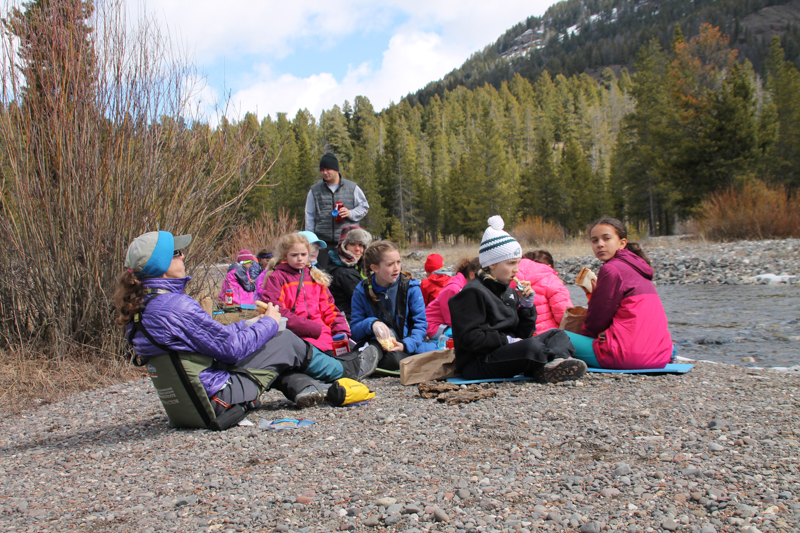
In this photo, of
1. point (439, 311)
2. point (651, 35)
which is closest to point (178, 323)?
point (439, 311)

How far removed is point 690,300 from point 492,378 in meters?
9.42

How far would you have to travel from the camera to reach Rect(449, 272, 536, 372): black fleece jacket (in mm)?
4426

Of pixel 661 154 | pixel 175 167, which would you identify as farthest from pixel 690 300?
pixel 661 154

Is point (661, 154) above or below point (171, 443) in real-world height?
above

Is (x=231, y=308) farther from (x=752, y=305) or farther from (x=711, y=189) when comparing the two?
(x=711, y=189)

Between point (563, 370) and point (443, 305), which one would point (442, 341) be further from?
point (563, 370)

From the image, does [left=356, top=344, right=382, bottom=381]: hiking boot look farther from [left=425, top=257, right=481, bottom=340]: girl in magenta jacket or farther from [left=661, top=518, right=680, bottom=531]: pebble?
[left=661, top=518, right=680, bottom=531]: pebble

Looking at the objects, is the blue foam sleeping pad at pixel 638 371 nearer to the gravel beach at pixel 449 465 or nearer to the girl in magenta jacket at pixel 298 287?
the gravel beach at pixel 449 465

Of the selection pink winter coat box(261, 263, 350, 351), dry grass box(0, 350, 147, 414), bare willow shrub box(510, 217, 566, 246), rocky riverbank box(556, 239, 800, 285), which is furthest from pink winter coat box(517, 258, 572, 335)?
bare willow shrub box(510, 217, 566, 246)

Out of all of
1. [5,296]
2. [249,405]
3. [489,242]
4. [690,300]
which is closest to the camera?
[249,405]

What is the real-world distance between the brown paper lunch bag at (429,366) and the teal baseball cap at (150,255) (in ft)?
6.91

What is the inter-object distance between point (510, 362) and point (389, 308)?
4.76 feet

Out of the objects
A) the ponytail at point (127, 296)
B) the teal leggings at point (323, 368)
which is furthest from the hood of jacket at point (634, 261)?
the ponytail at point (127, 296)

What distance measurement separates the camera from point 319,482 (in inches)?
108
